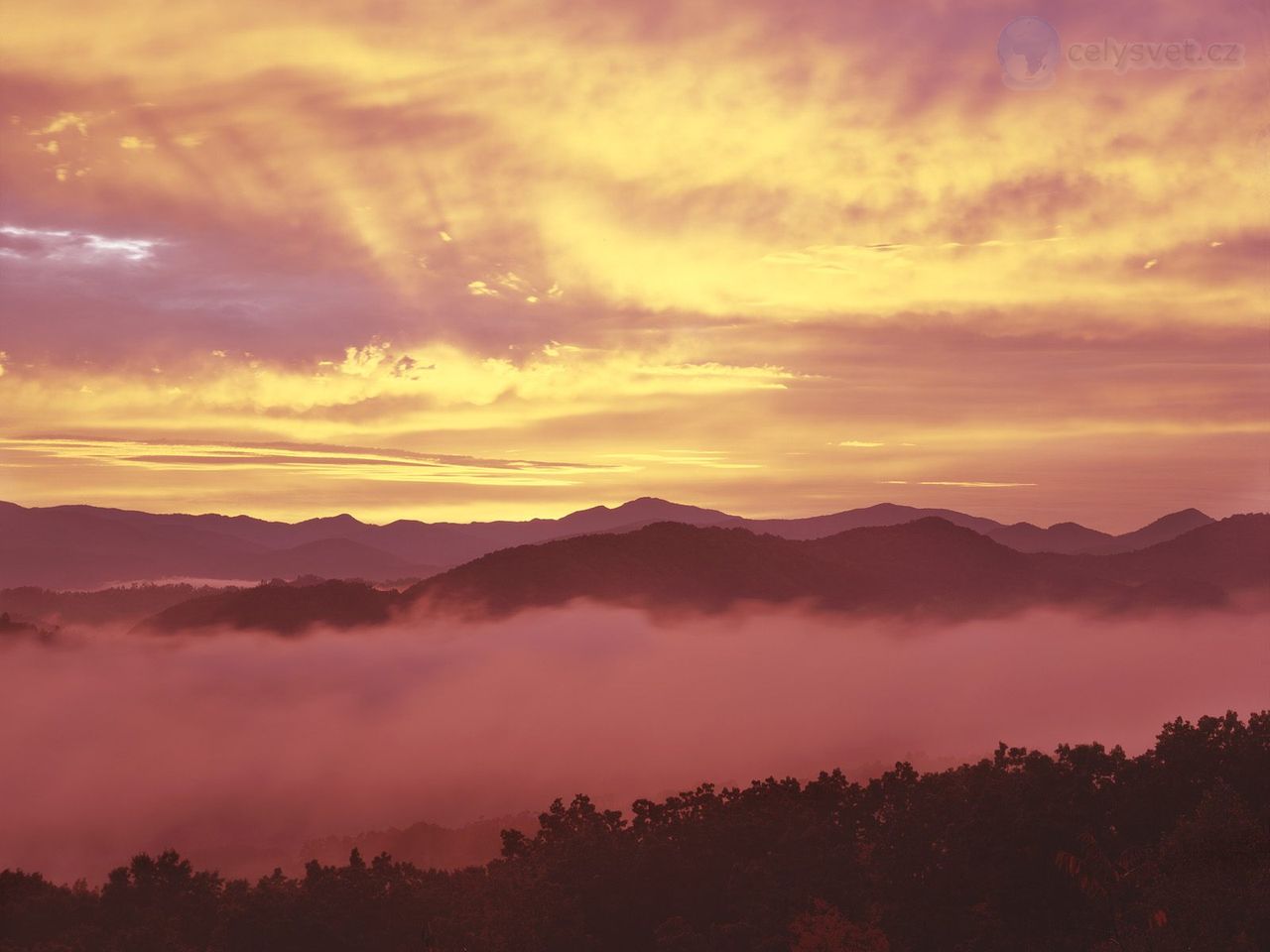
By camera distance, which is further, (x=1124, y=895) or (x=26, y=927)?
(x=26, y=927)

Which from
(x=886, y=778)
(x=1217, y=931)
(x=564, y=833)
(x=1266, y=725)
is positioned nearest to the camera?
(x=1217, y=931)

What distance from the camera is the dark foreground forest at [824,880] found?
50.5 meters

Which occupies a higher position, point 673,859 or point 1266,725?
point 1266,725

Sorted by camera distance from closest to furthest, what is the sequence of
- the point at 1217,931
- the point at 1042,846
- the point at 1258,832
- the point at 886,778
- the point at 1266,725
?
the point at 1217,931 < the point at 1258,832 < the point at 1042,846 < the point at 1266,725 < the point at 886,778

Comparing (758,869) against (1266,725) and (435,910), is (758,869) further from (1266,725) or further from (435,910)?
(1266,725)

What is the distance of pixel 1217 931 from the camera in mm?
42531

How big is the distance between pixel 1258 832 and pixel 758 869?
21526mm

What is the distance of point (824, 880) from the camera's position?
2231 inches

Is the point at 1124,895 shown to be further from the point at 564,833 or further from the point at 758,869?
the point at 564,833

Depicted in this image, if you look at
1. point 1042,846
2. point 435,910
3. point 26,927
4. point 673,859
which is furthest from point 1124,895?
point 26,927

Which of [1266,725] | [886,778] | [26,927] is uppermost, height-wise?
[1266,725]

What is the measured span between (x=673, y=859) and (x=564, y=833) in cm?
1304

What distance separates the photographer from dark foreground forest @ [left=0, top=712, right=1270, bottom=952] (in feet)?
166

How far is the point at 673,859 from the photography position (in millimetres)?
60156
